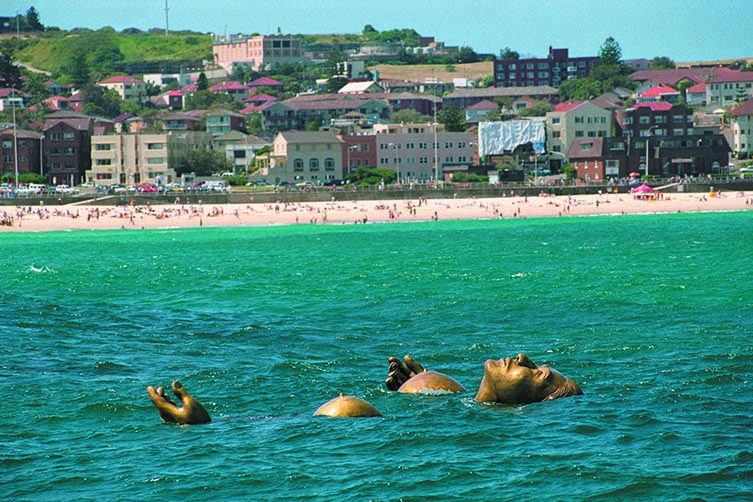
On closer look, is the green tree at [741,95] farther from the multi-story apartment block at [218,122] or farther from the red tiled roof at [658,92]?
the multi-story apartment block at [218,122]

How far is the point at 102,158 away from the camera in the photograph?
11419 cm

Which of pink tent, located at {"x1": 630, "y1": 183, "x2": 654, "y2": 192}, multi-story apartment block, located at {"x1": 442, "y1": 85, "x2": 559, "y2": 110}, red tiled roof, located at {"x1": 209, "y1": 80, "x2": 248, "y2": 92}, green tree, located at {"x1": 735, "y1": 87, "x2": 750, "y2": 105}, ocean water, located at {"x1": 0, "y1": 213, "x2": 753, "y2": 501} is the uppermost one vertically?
red tiled roof, located at {"x1": 209, "y1": 80, "x2": 248, "y2": 92}

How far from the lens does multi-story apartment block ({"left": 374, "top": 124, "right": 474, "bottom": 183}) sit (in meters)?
113

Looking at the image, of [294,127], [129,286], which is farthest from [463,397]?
[294,127]

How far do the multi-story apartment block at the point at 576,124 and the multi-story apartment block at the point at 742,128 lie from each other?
42.9 ft

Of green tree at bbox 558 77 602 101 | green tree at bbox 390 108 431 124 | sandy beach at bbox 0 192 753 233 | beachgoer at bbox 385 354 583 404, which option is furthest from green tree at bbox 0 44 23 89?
beachgoer at bbox 385 354 583 404

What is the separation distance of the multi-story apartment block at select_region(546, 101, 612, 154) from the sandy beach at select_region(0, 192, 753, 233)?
836 inches

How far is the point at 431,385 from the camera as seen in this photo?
70.9ft

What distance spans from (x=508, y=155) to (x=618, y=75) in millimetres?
64602

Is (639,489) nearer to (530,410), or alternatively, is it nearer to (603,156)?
(530,410)

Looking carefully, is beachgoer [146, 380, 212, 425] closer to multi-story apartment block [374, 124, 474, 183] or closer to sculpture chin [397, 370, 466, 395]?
sculpture chin [397, 370, 466, 395]

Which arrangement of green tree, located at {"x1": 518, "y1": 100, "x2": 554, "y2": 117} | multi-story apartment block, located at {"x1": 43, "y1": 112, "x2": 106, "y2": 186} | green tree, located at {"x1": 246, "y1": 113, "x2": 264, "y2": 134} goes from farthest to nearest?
green tree, located at {"x1": 518, "y1": 100, "x2": 554, "y2": 117}, green tree, located at {"x1": 246, "y1": 113, "x2": 264, "y2": 134}, multi-story apartment block, located at {"x1": 43, "y1": 112, "x2": 106, "y2": 186}

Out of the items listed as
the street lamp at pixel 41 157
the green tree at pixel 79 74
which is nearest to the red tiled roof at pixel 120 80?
the green tree at pixel 79 74

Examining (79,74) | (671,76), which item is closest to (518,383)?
(671,76)
